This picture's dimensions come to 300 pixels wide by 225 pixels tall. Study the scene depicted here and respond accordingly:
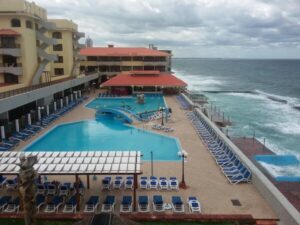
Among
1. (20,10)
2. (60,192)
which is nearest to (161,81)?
(20,10)

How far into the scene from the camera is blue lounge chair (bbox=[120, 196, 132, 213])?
48.5 ft

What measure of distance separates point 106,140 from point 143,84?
2624 cm

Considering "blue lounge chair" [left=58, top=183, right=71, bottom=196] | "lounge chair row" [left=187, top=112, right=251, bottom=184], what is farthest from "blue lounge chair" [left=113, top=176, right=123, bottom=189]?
"lounge chair row" [left=187, top=112, right=251, bottom=184]

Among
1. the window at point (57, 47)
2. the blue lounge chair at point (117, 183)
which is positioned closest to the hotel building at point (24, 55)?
the window at point (57, 47)

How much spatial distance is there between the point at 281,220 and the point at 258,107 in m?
48.3

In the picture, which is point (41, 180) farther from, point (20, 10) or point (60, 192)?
point (20, 10)

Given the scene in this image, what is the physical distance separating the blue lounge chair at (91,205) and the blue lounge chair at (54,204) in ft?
4.26

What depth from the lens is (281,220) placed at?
1409 centimetres

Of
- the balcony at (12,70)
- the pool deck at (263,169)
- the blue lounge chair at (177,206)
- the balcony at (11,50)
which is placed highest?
the balcony at (11,50)

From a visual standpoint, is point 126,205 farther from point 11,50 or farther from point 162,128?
point 11,50

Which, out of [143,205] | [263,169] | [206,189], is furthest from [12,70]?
[263,169]

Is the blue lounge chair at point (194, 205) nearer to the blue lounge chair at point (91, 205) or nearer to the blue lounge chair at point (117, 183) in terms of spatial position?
the blue lounge chair at point (117, 183)

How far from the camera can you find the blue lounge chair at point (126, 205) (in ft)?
48.5

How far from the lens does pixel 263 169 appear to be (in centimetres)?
2333
